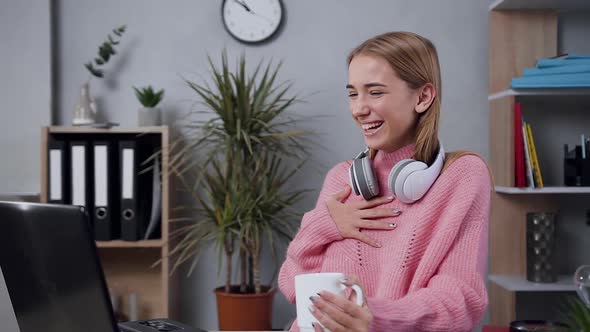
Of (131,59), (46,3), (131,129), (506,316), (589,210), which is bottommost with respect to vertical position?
(506,316)

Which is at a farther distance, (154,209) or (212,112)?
(212,112)

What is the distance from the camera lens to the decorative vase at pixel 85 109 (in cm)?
288

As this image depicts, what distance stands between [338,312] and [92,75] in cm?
252

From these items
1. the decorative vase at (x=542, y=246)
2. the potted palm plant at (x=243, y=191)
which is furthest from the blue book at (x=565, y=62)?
the potted palm plant at (x=243, y=191)

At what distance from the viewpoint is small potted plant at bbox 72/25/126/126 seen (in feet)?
9.52

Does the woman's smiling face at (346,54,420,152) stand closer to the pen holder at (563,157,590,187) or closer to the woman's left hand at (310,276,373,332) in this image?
the woman's left hand at (310,276,373,332)

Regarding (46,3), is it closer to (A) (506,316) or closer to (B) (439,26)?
(B) (439,26)

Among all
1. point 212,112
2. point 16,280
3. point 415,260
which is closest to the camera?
point 16,280

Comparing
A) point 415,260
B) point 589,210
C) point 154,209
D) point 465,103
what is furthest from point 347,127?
point 415,260

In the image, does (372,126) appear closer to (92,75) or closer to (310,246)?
(310,246)

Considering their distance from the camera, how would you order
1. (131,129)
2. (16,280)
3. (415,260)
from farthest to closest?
(131,129) < (415,260) < (16,280)

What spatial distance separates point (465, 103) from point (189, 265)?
1523 millimetres

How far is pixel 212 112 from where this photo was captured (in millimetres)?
3012

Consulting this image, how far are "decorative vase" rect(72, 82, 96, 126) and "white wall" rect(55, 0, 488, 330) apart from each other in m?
0.16
